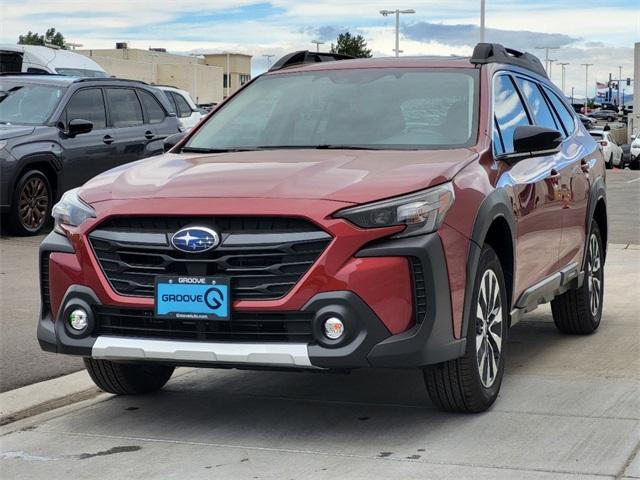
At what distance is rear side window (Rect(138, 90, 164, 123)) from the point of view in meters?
16.3

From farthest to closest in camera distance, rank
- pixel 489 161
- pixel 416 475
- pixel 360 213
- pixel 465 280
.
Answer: pixel 489 161, pixel 465 280, pixel 360 213, pixel 416 475

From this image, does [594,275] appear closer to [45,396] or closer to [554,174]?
[554,174]

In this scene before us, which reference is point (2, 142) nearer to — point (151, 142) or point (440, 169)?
point (151, 142)

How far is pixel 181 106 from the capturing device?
65.8 ft

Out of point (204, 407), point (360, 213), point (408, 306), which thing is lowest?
point (204, 407)

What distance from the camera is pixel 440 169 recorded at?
566 cm

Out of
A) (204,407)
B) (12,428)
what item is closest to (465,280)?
(204,407)

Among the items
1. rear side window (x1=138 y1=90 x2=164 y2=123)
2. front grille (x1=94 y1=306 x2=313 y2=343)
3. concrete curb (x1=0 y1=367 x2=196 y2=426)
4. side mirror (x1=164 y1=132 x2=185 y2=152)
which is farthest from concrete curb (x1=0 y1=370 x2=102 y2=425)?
rear side window (x1=138 y1=90 x2=164 y2=123)

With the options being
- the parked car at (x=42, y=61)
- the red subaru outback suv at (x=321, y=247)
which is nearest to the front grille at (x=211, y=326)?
the red subaru outback suv at (x=321, y=247)

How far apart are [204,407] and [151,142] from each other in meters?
10.2

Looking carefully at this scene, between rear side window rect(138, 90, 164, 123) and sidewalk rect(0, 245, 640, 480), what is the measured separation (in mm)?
9583

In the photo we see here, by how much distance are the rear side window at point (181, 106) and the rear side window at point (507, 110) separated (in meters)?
A: 12.5

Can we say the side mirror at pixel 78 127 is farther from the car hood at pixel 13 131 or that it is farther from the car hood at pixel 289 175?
the car hood at pixel 289 175

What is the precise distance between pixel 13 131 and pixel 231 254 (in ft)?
31.0
